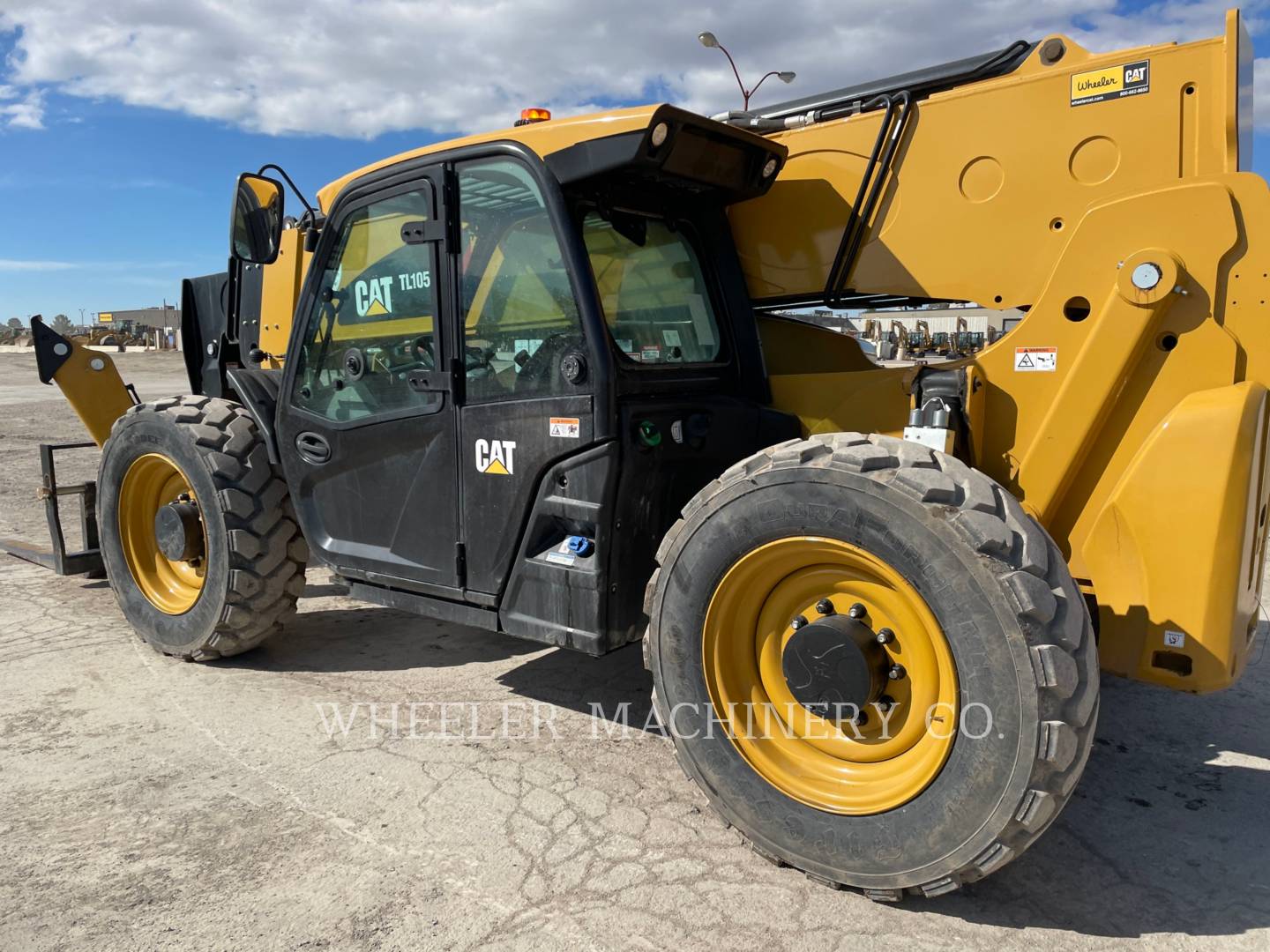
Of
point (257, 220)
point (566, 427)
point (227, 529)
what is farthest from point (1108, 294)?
point (227, 529)

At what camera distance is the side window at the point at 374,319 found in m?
3.73

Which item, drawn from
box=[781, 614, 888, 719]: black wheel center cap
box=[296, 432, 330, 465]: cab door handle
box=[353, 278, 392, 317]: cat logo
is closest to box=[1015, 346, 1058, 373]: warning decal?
box=[781, 614, 888, 719]: black wheel center cap

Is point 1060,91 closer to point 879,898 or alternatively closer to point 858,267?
point 858,267

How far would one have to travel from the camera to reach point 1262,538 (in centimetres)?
292

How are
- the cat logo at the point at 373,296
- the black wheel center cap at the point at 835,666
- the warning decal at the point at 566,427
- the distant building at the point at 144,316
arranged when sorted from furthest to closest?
the distant building at the point at 144,316 < the cat logo at the point at 373,296 < the warning decal at the point at 566,427 < the black wheel center cap at the point at 835,666

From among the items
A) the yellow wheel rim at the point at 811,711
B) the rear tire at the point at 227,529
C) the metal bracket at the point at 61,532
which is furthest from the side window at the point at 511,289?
the metal bracket at the point at 61,532

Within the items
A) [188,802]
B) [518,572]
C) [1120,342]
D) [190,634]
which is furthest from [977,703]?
[190,634]

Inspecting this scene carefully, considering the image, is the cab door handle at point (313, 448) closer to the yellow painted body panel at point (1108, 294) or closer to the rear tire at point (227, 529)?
the rear tire at point (227, 529)

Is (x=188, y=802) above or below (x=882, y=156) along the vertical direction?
below

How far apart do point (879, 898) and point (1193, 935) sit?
0.82m

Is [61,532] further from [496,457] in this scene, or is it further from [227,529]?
[496,457]

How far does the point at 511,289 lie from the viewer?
11.4ft

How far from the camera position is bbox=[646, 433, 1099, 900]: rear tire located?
93.0 inches

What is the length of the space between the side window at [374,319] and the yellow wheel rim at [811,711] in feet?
5.08
